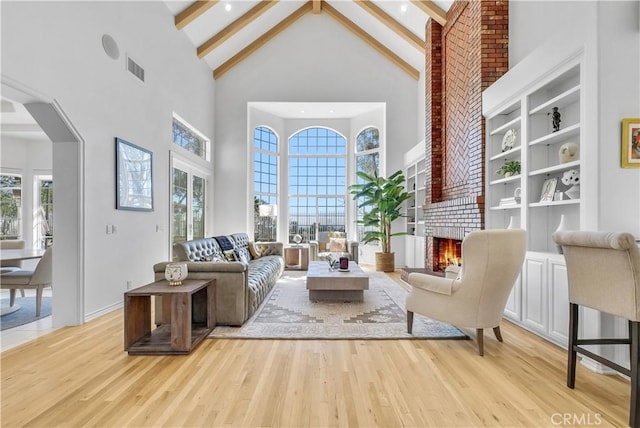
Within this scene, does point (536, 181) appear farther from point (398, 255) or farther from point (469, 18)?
point (398, 255)

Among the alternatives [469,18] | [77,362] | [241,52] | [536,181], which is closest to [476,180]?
[536,181]

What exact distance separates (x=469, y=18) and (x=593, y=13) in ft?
8.49

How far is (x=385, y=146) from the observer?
8281mm

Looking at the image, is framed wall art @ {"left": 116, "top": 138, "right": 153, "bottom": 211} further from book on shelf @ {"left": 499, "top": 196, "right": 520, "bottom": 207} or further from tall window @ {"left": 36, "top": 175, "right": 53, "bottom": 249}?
book on shelf @ {"left": 499, "top": 196, "right": 520, "bottom": 207}

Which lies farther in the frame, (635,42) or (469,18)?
(469,18)

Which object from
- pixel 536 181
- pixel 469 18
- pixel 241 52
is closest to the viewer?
→ pixel 536 181

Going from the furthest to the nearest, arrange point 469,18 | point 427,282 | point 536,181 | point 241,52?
point 241,52
point 469,18
point 536,181
point 427,282

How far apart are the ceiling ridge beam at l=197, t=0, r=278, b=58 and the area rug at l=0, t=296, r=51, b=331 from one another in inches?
211

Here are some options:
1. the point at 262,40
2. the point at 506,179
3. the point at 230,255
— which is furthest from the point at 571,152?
the point at 262,40

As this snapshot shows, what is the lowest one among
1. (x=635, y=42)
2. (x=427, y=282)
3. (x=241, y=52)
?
(x=427, y=282)

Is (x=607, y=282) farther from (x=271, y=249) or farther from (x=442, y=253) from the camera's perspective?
(x=271, y=249)

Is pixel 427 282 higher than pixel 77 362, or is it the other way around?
pixel 427 282

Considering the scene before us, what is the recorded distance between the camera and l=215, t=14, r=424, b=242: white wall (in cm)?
805

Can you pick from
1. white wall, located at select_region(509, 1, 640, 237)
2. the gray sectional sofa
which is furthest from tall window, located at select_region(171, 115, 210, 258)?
white wall, located at select_region(509, 1, 640, 237)
